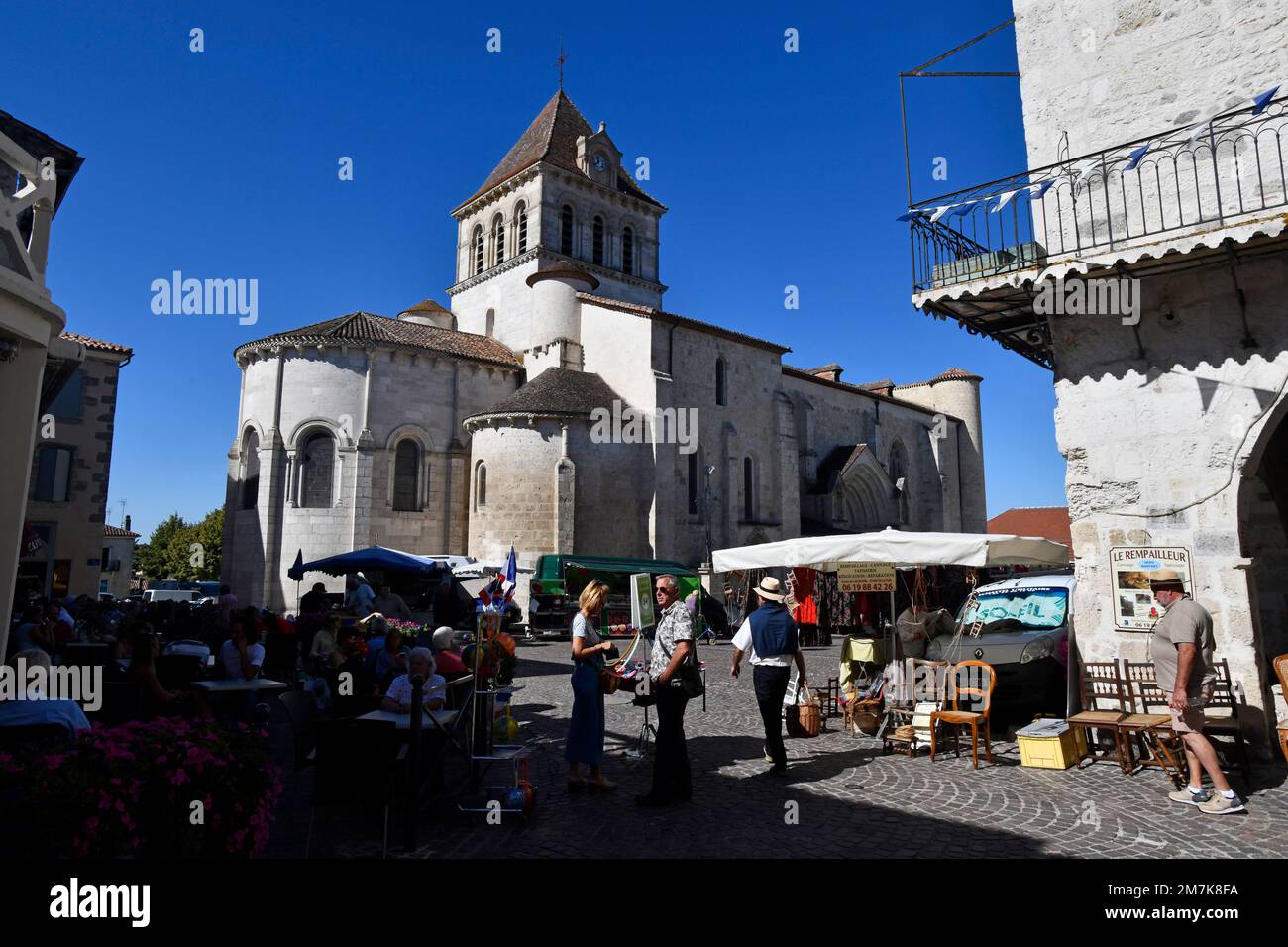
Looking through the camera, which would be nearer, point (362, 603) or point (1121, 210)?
point (1121, 210)

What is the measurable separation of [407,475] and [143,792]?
24.4m

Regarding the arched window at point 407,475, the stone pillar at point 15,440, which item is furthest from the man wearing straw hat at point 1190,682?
the arched window at point 407,475

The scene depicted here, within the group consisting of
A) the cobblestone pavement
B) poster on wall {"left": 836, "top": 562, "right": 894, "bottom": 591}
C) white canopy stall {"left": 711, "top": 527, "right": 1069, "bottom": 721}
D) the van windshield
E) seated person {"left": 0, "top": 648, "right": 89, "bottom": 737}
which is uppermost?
white canopy stall {"left": 711, "top": 527, "right": 1069, "bottom": 721}

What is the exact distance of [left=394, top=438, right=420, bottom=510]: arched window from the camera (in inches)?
1048

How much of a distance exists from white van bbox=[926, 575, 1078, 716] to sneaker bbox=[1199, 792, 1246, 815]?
200cm

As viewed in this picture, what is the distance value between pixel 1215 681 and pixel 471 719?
6527mm

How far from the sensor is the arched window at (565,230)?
33.4m

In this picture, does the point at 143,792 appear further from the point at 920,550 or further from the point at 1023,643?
the point at 1023,643

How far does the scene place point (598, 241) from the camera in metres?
35.2

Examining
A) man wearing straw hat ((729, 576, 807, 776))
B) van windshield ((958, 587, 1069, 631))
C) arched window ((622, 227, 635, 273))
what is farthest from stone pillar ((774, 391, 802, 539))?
man wearing straw hat ((729, 576, 807, 776))

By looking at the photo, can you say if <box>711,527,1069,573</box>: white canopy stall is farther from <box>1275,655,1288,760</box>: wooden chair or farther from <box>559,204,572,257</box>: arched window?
<box>559,204,572,257</box>: arched window

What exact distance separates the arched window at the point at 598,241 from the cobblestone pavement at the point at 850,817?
30213 mm

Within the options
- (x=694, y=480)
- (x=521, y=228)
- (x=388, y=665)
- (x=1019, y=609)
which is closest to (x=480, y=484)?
(x=694, y=480)

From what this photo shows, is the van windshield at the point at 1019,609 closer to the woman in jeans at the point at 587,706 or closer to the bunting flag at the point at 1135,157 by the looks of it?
the bunting flag at the point at 1135,157
